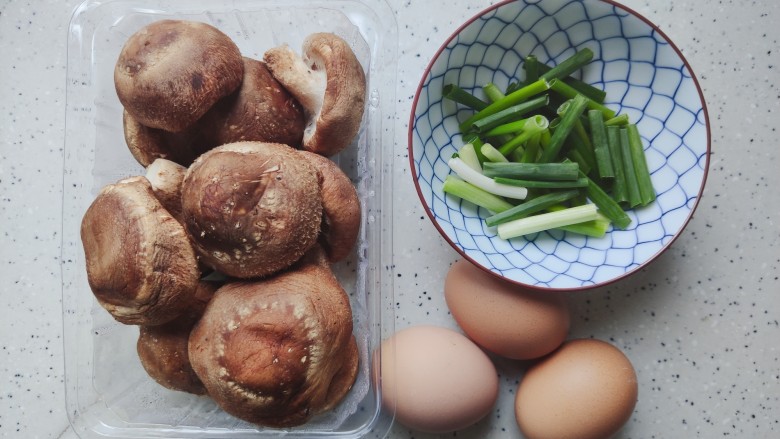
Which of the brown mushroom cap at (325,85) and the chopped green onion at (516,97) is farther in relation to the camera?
the chopped green onion at (516,97)

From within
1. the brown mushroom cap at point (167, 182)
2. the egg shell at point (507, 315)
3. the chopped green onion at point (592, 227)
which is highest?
the chopped green onion at point (592, 227)

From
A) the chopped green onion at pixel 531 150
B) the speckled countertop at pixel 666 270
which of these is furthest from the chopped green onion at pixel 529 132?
the speckled countertop at pixel 666 270

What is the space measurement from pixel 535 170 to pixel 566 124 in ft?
0.35

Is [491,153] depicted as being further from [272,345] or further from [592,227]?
[272,345]

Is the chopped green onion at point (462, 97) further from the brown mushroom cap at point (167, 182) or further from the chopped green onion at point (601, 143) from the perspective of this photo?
the brown mushroom cap at point (167, 182)

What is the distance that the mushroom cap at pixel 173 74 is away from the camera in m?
1.02

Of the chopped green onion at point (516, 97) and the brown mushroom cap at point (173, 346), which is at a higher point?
the chopped green onion at point (516, 97)

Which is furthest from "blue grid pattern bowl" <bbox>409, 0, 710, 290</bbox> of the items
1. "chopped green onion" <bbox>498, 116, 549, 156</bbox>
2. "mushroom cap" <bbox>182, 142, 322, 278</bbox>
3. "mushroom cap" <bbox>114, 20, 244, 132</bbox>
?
"mushroom cap" <bbox>114, 20, 244, 132</bbox>

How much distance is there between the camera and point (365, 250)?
48.0 inches

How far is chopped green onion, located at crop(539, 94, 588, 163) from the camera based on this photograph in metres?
1.19

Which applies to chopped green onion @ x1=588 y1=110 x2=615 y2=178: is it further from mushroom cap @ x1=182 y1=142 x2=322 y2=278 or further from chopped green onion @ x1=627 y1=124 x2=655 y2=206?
mushroom cap @ x1=182 y1=142 x2=322 y2=278

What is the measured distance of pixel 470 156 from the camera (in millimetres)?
1243

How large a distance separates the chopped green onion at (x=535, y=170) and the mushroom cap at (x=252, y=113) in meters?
0.41

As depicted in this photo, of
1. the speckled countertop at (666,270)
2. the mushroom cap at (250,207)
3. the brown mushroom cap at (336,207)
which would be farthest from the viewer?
the speckled countertop at (666,270)
